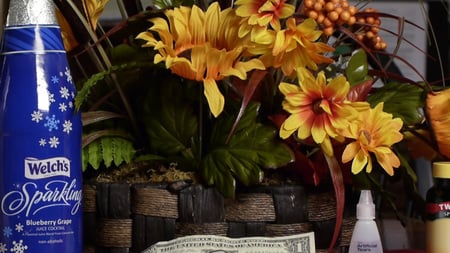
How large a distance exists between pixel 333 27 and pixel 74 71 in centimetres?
29

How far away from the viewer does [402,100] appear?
778 mm

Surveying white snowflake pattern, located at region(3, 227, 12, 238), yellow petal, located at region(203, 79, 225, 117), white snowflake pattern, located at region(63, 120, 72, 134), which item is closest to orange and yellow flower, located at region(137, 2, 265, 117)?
yellow petal, located at region(203, 79, 225, 117)

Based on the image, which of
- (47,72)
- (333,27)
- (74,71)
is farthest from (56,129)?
(333,27)

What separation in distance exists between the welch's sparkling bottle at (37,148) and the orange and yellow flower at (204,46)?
9 cm

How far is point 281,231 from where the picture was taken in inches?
28.1

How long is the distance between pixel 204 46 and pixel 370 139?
0.57ft

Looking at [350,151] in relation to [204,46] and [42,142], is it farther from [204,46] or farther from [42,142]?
[42,142]

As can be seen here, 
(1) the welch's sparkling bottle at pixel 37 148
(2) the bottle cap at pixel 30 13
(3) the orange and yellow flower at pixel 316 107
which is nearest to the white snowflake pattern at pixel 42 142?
(1) the welch's sparkling bottle at pixel 37 148

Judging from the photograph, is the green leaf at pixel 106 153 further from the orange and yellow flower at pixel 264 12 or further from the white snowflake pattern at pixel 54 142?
the orange and yellow flower at pixel 264 12

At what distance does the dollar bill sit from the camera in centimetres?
69

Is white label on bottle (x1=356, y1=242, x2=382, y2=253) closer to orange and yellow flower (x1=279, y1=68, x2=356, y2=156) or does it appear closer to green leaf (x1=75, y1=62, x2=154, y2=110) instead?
orange and yellow flower (x1=279, y1=68, x2=356, y2=156)

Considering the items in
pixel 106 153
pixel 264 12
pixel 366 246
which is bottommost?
pixel 366 246

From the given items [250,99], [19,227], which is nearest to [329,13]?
[250,99]

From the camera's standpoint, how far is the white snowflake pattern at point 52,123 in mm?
679
